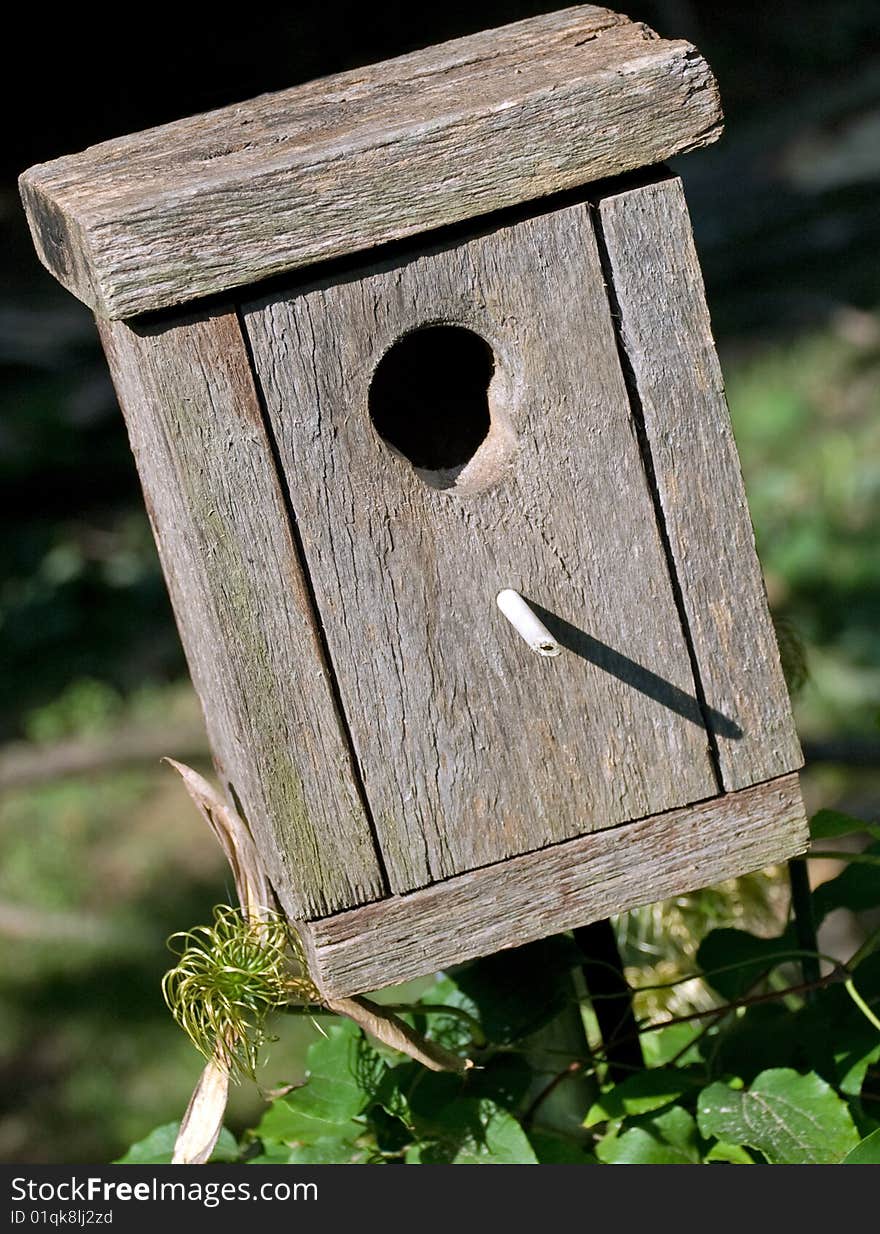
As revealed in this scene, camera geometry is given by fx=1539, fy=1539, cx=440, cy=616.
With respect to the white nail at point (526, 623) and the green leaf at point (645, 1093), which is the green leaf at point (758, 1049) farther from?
the white nail at point (526, 623)

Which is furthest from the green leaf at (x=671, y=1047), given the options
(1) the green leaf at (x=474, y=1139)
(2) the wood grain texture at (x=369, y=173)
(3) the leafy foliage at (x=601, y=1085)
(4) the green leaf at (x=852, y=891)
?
(2) the wood grain texture at (x=369, y=173)

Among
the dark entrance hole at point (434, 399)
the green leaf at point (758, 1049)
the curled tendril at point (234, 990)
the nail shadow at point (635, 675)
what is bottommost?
the green leaf at point (758, 1049)

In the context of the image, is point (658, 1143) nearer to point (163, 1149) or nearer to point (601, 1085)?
point (601, 1085)

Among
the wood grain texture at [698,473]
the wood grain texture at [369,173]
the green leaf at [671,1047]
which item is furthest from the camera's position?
the green leaf at [671,1047]

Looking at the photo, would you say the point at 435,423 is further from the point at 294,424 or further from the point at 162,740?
the point at 162,740

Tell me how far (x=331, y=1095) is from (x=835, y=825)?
1.87 feet

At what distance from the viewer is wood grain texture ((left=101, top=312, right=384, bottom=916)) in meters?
1.27

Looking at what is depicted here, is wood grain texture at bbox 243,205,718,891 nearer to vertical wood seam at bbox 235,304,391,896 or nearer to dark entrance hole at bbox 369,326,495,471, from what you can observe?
vertical wood seam at bbox 235,304,391,896

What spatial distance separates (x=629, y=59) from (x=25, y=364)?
17.4 feet

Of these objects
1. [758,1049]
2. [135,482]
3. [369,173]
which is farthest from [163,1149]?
[135,482]

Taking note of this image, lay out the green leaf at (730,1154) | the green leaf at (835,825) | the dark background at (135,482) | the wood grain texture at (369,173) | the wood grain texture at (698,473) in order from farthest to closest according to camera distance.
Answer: the dark background at (135,482)
the green leaf at (835,825)
the green leaf at (730,1154)
the wood grain texture at (698,473)
the wood grain texture at (369,173)

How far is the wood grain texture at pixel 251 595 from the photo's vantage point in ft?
4.17

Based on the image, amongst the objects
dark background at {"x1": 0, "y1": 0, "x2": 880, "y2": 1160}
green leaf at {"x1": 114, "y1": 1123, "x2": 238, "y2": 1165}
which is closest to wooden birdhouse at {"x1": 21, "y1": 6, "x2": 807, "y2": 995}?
green leaf at {"x1": 114, "y1": 1123, "x2": 238, "y2": 1165}

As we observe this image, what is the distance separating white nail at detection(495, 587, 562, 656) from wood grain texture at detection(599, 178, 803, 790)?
166mm
